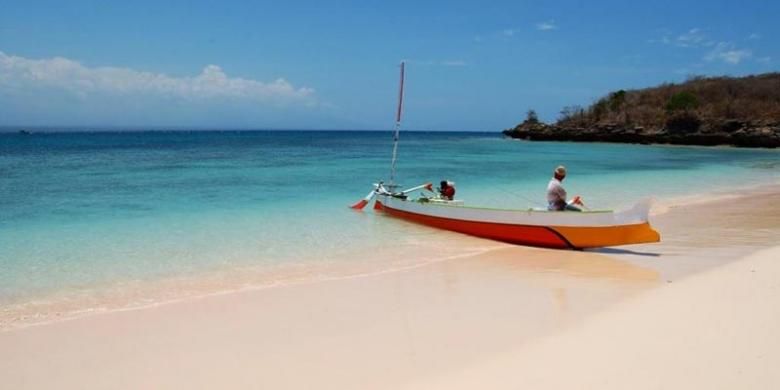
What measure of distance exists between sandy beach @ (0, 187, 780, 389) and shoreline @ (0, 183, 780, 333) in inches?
9.7

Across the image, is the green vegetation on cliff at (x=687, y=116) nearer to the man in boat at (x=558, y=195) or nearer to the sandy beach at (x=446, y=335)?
the man in boat at (x=558, y=195)

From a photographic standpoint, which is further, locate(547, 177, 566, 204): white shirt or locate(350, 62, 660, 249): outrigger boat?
locate(547, 177, 566, 204): white shirt

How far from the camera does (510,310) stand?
6691 millimetres

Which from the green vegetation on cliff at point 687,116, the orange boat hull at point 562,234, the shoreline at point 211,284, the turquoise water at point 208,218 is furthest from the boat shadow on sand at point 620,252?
the green vegetation on cliff at point 687,116

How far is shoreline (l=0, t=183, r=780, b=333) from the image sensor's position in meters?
6.87

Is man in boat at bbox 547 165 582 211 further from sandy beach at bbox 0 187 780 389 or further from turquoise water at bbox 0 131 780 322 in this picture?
sandy beach at bbox 0 187 780 389

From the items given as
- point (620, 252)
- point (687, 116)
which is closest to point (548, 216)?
point (620, 252)

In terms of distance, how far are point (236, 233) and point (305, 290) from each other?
4842 millimetres

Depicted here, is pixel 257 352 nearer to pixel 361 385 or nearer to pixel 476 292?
pixel 361 385

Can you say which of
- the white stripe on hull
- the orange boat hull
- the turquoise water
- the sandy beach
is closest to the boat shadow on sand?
the orange boat hull

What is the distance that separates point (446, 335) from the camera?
5.85 meters

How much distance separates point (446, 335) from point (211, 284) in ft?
12.7

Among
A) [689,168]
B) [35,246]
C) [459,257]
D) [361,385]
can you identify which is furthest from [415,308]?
[689,168]

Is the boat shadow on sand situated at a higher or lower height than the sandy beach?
higher
